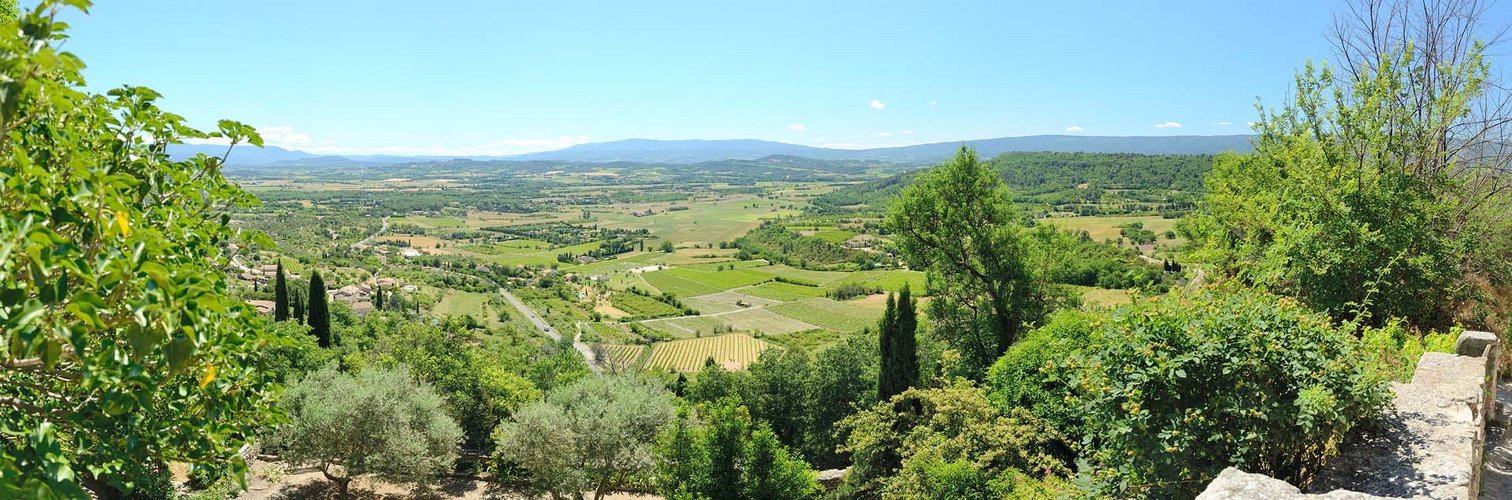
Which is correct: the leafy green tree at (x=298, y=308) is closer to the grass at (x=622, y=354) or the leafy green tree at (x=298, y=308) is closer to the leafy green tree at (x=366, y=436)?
the grass at (x=622, y=354)

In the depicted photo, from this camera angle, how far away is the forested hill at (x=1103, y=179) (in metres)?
105

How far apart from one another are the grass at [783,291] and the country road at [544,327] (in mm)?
26515

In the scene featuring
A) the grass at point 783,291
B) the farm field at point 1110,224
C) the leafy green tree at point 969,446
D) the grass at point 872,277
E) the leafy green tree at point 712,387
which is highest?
the leafy green tree at point 969,446

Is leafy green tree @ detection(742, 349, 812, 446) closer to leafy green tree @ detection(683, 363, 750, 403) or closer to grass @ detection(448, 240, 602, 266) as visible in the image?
leafy green tree @ detection(683, 363, 750, 403)

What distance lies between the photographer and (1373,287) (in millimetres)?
8500

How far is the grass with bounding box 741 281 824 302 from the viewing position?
277ft

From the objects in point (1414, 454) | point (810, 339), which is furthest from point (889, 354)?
point (810, 339)

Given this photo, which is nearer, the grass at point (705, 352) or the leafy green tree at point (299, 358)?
Result: the leafy green tree at point (299, 358)

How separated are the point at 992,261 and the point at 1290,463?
1041 centimetres

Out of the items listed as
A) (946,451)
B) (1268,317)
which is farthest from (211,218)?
(946,451)

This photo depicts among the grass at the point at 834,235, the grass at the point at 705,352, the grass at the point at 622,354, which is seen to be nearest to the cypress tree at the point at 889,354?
the grass at the point at 705,352

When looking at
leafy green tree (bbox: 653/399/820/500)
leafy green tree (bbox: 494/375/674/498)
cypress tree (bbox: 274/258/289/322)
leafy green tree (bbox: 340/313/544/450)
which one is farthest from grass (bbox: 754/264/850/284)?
leafy green tree (bbox: 653/399/820/500)

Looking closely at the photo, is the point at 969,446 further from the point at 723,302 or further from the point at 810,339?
the point at 723,302

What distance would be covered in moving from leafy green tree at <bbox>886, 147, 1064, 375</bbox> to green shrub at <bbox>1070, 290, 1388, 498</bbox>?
391 inches
